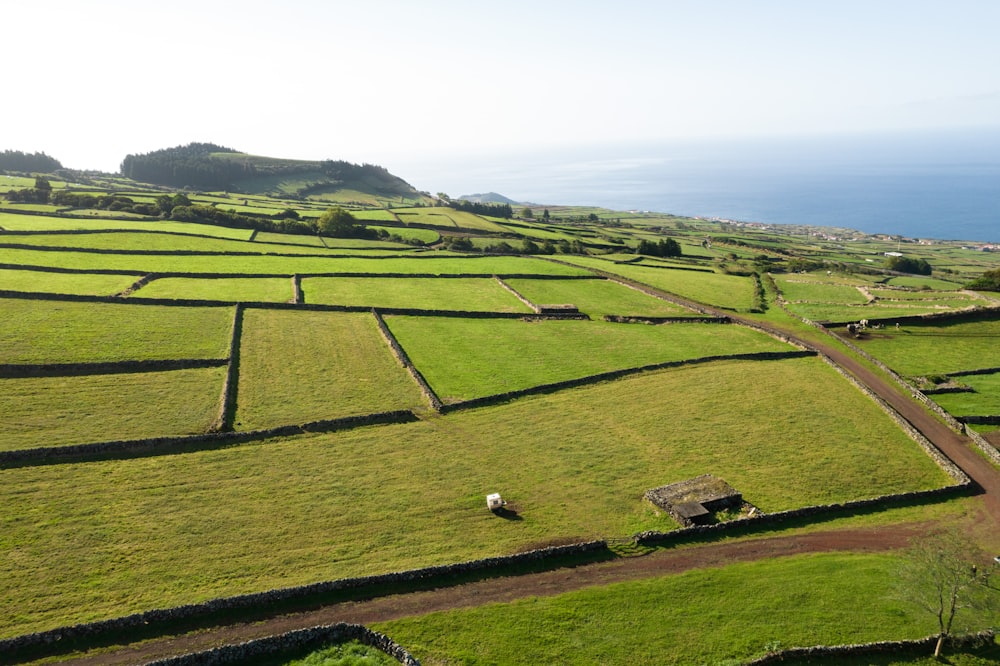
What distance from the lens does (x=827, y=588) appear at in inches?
1005

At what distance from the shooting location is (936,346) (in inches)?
2302

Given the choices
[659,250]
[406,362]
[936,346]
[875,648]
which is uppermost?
[659,250]

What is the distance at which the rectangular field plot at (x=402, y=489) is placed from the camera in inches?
958

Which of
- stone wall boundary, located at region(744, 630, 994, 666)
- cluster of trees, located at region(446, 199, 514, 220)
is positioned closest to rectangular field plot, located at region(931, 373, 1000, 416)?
stone wall boundary, located at region(744, 630, 994, 666)

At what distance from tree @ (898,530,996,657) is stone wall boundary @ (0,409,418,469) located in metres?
29.7

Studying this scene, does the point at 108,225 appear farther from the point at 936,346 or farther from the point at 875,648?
the point at 936,346

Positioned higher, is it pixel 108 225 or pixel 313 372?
pixel 108 225

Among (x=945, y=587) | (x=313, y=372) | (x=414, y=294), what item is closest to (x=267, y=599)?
(x=313, y=372)

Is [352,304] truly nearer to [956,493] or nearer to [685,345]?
[685,345]

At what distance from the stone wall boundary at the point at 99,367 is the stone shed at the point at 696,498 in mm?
34636

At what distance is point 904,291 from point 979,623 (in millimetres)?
72761

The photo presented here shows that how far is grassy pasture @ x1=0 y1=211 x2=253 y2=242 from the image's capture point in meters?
84.4

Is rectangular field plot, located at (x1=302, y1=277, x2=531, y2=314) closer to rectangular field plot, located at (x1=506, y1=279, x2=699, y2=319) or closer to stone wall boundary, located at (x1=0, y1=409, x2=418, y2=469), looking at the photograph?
rectangular field plot, located at (x1=506, y1=279, x2=699, y2=319)

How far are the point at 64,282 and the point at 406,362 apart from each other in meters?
42.0
